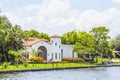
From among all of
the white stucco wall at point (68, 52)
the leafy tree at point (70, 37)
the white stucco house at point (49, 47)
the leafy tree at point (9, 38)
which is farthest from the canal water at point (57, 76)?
the leafy tree at point (70, 37)

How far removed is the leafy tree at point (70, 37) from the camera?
10219cm

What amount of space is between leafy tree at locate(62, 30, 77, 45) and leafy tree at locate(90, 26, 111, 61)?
18397mm

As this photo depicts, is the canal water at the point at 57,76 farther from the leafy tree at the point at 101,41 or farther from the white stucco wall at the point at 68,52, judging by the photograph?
the white stucco wall at the point at 68,52

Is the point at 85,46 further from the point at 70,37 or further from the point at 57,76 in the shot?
the point at 57,76

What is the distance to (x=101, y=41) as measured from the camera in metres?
82.5

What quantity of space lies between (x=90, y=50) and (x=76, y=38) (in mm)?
20065

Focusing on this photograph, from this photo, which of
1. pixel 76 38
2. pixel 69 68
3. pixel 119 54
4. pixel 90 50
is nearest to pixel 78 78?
pixel 69 68

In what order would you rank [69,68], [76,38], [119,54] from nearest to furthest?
[69,68] → [76,38] → [119,54]

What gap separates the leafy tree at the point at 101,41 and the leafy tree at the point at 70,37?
18.4 meters

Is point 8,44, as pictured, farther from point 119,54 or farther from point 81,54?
point 119,54

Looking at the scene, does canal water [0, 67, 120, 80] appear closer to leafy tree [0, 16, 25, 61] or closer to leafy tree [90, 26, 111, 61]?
leafy tree [0, 16, 25, 61]

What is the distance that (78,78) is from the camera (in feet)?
150

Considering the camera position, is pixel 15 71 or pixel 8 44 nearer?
pixel 15 71

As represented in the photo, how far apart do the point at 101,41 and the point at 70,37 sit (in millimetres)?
22981
